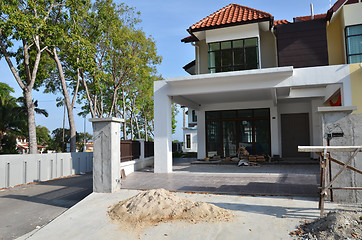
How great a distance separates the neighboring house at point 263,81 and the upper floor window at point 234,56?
0.05 m

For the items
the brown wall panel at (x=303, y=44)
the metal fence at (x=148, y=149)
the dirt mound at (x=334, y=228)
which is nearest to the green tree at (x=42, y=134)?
the metal fence at (x=148, y=149)

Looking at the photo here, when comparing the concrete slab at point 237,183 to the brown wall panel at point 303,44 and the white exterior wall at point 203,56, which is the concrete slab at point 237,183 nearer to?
the brown wall panel at point 303,44

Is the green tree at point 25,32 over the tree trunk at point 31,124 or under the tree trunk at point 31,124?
over

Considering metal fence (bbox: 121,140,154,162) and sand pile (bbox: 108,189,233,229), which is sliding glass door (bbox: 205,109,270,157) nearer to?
metal fence (bbox: 121,140,154,162)

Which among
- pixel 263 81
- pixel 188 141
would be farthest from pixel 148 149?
pixel 188 141

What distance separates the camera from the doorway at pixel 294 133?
16.4m

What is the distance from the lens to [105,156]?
314 inches

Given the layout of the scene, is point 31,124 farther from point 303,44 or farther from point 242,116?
point 303,44

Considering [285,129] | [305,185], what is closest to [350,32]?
[285,129]

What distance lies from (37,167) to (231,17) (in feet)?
37.6

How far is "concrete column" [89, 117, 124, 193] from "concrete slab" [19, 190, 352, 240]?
121 centimetres

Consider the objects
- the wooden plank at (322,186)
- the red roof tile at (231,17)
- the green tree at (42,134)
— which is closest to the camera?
the wooden plank at (322,186)

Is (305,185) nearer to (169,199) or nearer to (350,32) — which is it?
(169,199)

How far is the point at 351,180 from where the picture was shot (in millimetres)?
6078
